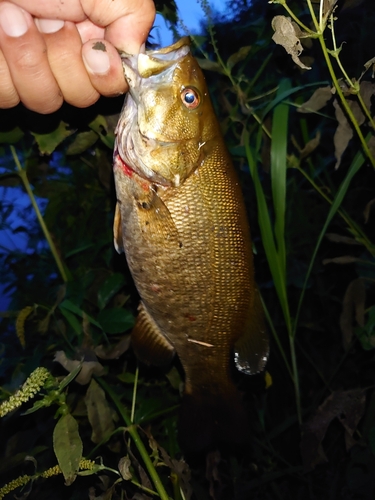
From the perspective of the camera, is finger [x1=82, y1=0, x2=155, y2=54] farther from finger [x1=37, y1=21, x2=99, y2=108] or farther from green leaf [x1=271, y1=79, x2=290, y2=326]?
green leaf [x1=271, y1=79, x2=290, y2=326]

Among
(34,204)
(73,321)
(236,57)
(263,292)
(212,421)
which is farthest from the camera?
(263,292)

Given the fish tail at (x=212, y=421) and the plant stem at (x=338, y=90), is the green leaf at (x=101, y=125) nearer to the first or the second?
the plant stem at (x=338, y=90)

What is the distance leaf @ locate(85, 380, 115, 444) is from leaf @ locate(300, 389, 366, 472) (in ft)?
2.09

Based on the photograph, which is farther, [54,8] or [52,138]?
[52,138]

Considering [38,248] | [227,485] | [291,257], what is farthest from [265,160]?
[38,248]

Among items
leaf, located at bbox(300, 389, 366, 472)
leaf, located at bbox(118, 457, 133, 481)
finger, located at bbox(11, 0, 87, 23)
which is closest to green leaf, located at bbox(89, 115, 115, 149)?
finger, located at bbox(11, 0, 87, 23)

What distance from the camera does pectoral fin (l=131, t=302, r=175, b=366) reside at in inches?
53.0

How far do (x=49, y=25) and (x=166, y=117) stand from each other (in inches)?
12.9

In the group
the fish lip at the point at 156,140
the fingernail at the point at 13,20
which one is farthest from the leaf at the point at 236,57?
the fingernail at the point at 13,20

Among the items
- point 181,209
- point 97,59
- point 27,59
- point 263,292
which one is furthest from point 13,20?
Answer: point 263,292

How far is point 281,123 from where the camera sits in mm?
1545

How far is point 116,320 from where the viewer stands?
156 centimetres

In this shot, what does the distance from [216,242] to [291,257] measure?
0.99m

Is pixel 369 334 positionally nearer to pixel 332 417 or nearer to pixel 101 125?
pixel 332 417
